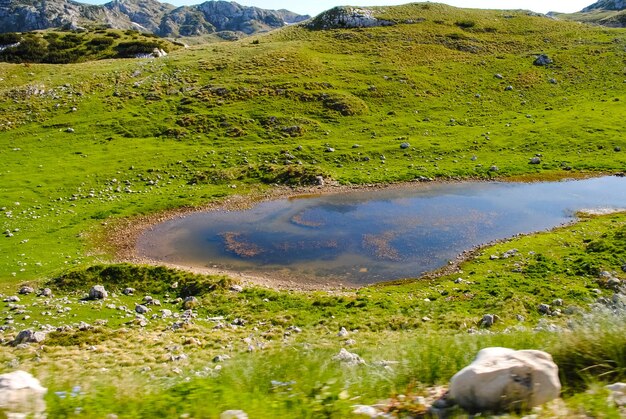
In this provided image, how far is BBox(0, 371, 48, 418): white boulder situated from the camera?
250 inches

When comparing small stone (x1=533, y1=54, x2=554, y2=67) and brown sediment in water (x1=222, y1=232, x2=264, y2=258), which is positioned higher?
small stone (x1=533, y1=54, x2=554, y2=67)

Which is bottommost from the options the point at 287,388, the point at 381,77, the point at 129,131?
the point at 287,388

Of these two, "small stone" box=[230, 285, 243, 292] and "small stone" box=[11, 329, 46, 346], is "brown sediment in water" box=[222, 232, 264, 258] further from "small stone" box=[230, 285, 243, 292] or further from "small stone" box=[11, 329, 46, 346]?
"small stone" box=[11, 329, 46, 346]

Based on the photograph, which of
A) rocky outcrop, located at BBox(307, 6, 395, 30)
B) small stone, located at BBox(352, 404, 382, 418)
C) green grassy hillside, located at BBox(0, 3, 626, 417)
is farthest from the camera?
rocky outcrop, located at BBox(307, 6, 395, 30)

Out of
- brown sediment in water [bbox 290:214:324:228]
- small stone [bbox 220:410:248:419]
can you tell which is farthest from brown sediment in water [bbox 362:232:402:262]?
small stone [bbox 220:410:248:419]

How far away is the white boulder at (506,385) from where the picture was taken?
21.2 feet

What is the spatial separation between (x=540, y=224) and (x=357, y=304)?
21.0 metres

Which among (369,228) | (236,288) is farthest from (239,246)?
(369,228)

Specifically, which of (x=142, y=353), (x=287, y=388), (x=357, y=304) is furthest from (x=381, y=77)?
(x=287, y=388)

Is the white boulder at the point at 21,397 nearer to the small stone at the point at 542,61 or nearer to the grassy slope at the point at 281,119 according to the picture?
the grassy slope at the point at 281,119

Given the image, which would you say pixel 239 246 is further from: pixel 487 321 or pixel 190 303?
pixel 487 321

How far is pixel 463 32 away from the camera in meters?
99.1

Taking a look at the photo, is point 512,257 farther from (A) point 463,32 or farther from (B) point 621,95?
(A) point 463,32

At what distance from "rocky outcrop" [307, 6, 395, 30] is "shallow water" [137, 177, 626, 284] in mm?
69688
